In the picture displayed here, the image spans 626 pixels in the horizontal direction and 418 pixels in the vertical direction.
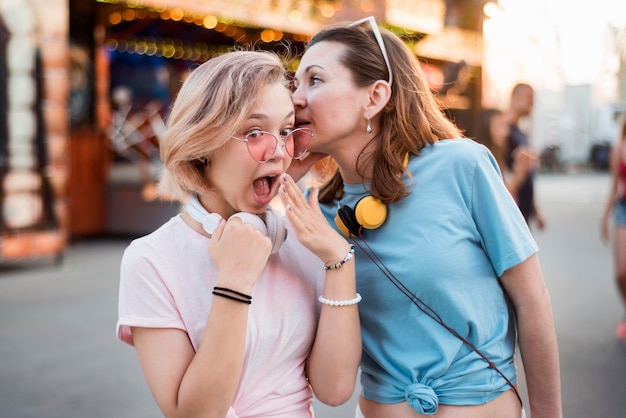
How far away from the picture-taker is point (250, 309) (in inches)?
69.6

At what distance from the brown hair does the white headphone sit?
0.30 metres

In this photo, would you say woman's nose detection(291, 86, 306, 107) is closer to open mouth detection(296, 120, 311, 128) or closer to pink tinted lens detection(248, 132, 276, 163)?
open mouth detection(296, 120, 311, 128)

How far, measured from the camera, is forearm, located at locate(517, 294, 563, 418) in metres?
1.98

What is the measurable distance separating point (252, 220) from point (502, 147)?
4250 millimetres

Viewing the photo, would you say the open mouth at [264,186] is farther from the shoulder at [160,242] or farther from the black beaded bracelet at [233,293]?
the black beaded bracelet at [233,293]

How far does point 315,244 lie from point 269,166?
0.23m

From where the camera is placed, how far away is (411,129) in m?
2.08

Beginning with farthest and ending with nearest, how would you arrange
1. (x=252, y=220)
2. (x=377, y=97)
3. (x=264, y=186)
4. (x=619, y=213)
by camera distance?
(x=619, y=213) → (x=377, y=97) → (x=264, y=186) → (x=252, y=220)

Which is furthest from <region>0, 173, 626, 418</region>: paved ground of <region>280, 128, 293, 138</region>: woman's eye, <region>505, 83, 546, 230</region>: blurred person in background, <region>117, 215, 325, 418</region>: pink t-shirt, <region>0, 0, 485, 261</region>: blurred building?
<region>280, 128, 293, 138</region>: woman's eye

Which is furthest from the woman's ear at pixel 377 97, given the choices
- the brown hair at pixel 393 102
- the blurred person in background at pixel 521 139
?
the blurred person in background at pixel 521 139

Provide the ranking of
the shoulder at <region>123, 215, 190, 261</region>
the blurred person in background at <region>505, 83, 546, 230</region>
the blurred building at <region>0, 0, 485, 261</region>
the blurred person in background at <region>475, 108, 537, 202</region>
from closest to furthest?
the shoulder at <region>123, 215, 190, 261</region>, the blurred person in background at <region>475, 108, 537, 202</region>, the blurred person in background at <region>505, 83, 546, 230</region>, the blurred building at <region>0, 0, 485, 261</region>

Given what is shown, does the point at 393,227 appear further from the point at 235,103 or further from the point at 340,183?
the point at 235,103

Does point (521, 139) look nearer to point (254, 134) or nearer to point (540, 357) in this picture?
point (540, 357)

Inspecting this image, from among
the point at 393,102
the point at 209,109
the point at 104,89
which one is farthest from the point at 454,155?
the point at 104,89
